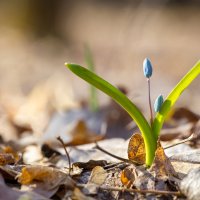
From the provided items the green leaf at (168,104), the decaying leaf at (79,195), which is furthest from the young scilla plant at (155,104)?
the decaying leaf at (79,195)

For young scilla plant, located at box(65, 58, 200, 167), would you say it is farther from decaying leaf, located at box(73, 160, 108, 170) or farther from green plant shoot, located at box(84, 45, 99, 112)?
green plant shoot, located at box(84, 45, 99, 112)

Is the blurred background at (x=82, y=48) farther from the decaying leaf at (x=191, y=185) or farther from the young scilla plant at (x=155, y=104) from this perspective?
the decaying leaf at (x=191, y=185)

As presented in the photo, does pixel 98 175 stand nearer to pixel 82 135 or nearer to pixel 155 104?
pixel 155 104

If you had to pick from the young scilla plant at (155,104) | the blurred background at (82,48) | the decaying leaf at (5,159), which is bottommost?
the decaying leaf at (5,159)

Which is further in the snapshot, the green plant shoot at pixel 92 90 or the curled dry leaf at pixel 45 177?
the green plant shoot at pixel 92 90

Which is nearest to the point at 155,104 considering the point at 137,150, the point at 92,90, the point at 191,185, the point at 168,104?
the point at 168,104

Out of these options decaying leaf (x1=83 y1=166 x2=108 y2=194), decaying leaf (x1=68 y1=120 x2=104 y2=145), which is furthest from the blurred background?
decaying leaf (x1=83 y1=166 x2=108 y2=194)

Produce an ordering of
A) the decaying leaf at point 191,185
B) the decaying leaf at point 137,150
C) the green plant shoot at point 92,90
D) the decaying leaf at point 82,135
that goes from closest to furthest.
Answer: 1. the decaying leaf at point 191,185
2. the decaying leaf at point 137,150
3. the decaying leaf at point 82,135
4. the green plant shoot at point 92,90
